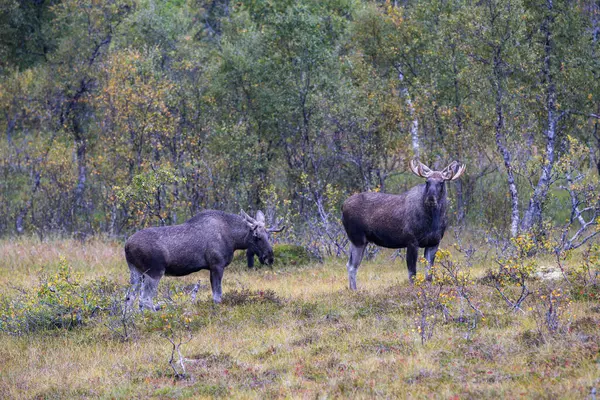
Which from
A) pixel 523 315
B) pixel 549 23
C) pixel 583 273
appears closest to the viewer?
pixel 523 315

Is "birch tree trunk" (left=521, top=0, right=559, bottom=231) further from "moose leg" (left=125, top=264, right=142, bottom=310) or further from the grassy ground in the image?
"moose leg" (left=125, top=264, right=142, bottom=310)

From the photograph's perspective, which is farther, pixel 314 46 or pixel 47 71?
pixel 47 71

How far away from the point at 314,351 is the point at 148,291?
4.66m

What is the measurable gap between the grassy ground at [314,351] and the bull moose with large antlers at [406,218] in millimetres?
896

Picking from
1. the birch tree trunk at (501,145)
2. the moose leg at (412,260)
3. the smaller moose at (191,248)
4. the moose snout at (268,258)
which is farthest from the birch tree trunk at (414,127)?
the smaller moose at (191,248)

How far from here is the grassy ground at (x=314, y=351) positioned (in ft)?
31.2

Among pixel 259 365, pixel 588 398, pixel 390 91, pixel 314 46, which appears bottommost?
pixel 259 365

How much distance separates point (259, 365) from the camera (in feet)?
35.7

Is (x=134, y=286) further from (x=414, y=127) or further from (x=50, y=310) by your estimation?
(x=414, y=127)

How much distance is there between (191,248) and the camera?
14969 millimetres

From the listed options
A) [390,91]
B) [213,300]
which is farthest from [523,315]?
[390,91]

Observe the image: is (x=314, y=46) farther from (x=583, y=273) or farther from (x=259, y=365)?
(x=259, y=365)

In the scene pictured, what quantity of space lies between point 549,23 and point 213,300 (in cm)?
1460

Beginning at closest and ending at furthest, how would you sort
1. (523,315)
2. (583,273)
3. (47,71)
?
(523,315)
(583,273)
(47,71)
